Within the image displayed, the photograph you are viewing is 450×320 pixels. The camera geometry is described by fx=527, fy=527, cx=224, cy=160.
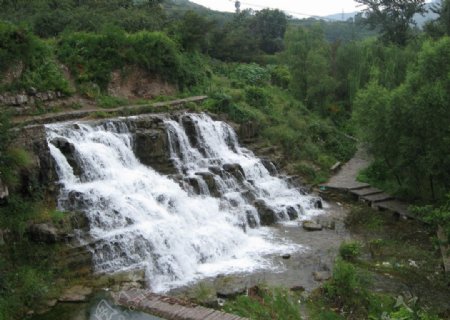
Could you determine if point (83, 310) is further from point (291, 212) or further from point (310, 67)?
point (310, 67)

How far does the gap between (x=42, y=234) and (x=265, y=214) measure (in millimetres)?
6731

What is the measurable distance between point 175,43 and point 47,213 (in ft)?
42.7

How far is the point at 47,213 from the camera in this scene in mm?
11773

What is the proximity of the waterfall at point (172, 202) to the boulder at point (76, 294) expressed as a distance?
2.87 feet

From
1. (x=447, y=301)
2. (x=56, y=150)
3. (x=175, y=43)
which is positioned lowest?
(x=447, y=301)

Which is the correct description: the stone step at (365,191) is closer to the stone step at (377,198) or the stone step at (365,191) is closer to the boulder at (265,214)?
the stone step at (377,198)

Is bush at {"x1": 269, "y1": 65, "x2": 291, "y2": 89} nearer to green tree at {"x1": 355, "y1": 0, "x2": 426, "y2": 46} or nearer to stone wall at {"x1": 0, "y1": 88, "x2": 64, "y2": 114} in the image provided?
green tree at {"x1": 355, "y1": 0, "x2": 426, "y2": 46}

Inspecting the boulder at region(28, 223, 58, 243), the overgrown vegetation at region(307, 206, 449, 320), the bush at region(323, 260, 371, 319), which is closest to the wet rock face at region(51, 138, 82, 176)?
the boulder at region(28, 223, 58, 243)

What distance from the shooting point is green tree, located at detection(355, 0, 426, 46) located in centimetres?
3095

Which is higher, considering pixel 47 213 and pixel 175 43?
pixel 175 43

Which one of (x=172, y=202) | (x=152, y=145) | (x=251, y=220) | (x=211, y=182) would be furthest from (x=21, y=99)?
(x=251, y=220)

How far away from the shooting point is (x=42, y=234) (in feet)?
36.5

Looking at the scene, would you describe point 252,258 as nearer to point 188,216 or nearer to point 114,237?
point 188,216

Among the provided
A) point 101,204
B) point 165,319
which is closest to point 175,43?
point 101,204
